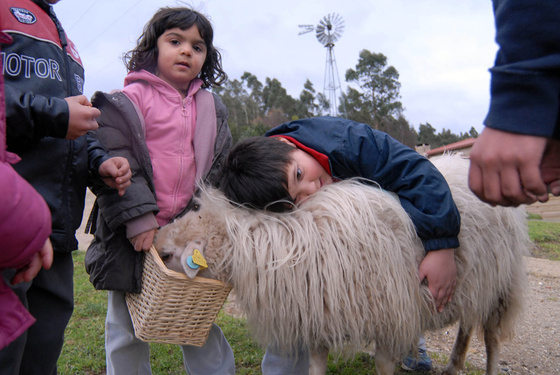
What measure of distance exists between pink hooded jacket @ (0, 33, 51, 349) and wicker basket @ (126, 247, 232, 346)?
0.65m

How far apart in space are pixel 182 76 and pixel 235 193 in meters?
0.79

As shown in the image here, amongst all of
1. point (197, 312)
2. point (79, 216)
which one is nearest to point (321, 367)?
point (197, 312)

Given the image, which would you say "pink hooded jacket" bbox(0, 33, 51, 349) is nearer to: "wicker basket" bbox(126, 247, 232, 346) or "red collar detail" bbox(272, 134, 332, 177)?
"wicker basket" bbox(126, 247, 232, 346)

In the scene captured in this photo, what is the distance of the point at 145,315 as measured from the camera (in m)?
1.91

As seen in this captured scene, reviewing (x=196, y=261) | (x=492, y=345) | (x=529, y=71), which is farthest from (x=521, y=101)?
(x=492, y=345)

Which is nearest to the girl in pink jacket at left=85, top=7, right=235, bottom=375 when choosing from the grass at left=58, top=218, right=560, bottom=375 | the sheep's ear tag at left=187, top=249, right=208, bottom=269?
the sheep's ear tag at left=187, top=249, right=208, bottom=269

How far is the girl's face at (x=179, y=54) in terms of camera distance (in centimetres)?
236

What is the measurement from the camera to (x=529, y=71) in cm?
94

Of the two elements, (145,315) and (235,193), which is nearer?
(145,315)

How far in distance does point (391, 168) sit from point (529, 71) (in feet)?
4.03

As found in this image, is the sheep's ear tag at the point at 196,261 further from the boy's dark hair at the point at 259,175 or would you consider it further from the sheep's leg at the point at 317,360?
the sheep's leg at the point at 317,360

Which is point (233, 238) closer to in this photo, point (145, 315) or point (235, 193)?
point (235, 193)

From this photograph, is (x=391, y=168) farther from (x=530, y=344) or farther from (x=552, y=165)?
(x=530, y=344)

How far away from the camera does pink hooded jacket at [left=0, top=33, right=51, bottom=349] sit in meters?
1.09
